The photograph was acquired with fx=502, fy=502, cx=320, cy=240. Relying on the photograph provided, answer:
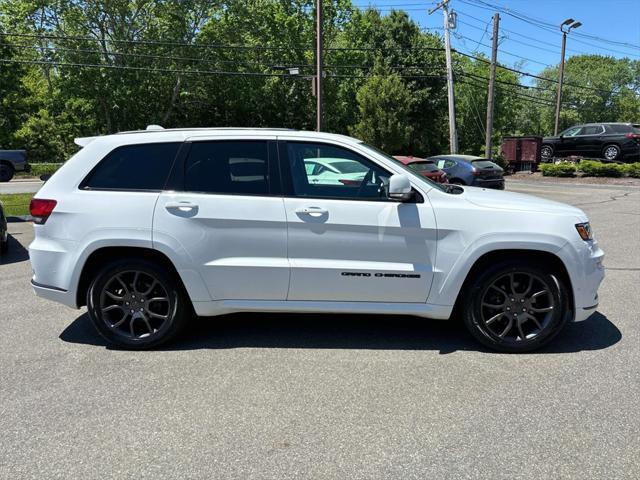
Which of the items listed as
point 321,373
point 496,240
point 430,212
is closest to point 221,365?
point 321,373

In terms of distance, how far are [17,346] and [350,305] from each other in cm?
288

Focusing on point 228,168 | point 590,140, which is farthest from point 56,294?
point 590,140

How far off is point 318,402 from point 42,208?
9.03 feet

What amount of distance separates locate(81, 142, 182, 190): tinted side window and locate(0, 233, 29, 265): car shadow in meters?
4.38

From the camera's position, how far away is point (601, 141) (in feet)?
81.2

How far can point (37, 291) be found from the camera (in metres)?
4.27

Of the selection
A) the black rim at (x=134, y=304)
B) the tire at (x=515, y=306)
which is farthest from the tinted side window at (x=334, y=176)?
the black rim at (x=134, y=304)

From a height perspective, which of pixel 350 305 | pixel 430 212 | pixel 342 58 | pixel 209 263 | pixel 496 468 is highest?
pixel 342 58

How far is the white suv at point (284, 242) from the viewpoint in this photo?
3.96 meters

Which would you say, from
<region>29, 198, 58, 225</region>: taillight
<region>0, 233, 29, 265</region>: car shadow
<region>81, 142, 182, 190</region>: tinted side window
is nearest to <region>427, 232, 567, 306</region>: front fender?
<region>81, 142, 182, 190</region>: tinted side window

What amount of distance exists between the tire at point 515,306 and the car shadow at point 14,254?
267 inches

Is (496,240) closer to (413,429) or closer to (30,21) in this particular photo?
(413,429)

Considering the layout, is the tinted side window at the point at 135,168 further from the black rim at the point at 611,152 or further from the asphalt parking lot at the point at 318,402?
the black rim at the point at 611,152

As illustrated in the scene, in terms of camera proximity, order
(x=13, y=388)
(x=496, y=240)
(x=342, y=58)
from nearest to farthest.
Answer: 1. (x=13, y=388)
2. (x=496, y=240)
3. (x=342, y=58)
